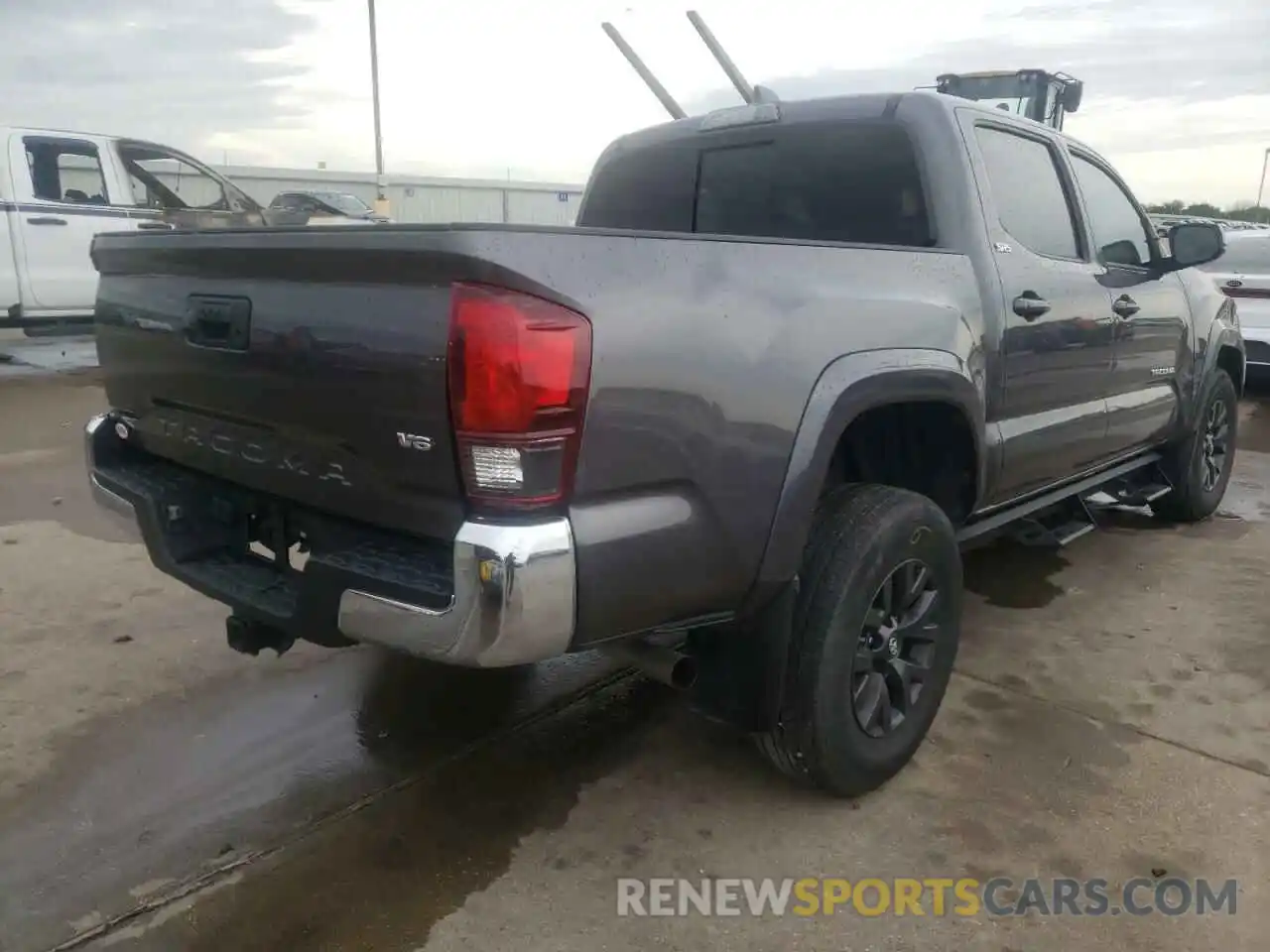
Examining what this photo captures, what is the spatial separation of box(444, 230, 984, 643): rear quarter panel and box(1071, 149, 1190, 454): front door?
194cm

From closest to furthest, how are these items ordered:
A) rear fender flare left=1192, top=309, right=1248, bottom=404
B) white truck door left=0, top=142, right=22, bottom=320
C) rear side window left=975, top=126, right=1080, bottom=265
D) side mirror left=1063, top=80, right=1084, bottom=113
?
→ rear side window left=975, top=126, right=1080, bottom=265 < rear fender flare left=1192, top=309, right=1248, bottom=404 < white truck door left=0, top=142, right=22, bottom=320 < side mirror left=1063, top=80, right=1084, bottom=113

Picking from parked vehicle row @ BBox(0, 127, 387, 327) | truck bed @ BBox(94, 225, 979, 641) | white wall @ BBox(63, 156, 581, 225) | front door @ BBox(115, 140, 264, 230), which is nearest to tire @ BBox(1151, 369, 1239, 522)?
truck bed @ BBox(94, 225, 979, 641)

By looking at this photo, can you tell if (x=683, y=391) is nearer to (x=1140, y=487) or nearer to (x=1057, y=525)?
(x=1057, y=525)

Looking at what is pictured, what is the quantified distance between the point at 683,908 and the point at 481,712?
1148mm

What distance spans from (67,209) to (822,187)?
847 centimetres

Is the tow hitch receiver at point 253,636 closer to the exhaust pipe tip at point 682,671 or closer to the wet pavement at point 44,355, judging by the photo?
the exhaust pipe tip at point 682,671

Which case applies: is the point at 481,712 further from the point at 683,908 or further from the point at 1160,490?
the point at 1160,490

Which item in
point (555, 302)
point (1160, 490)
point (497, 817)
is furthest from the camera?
point (1160, 490)

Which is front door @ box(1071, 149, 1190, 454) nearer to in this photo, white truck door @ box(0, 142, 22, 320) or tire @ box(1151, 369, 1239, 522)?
tire @ box(1151, 369, 1239, 522)

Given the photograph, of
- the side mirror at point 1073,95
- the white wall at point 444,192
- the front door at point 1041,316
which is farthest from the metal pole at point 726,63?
the white wall at point 444,192

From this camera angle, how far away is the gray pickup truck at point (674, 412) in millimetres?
2016

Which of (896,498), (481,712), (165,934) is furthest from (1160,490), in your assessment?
(165,934)

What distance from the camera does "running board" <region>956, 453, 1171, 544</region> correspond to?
3.67 m

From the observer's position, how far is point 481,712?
11.2 ft
